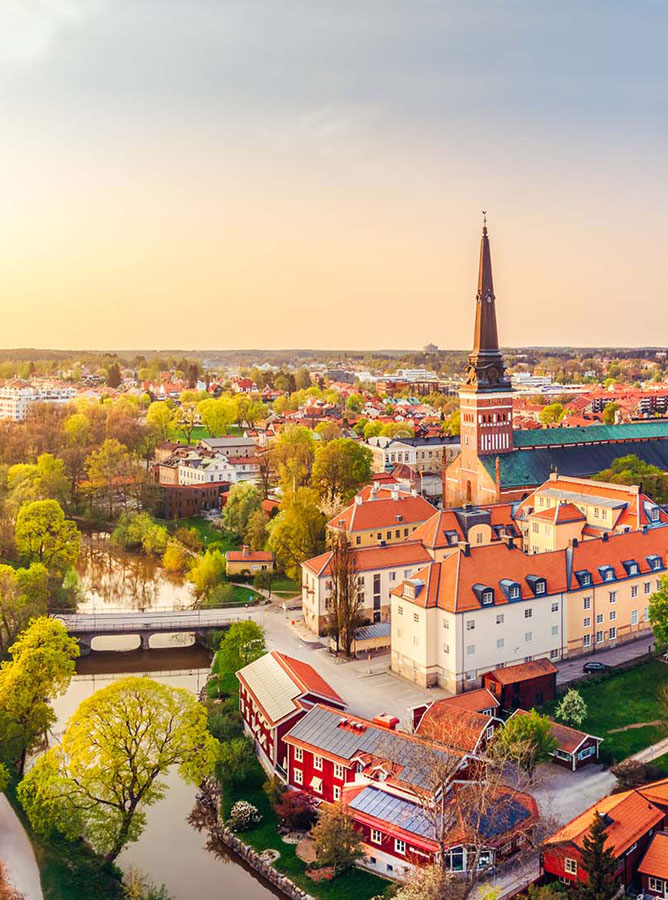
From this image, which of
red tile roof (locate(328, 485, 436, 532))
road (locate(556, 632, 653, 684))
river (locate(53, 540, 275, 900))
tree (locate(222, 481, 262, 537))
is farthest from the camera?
tree (locate(222, 481, 262, 537))

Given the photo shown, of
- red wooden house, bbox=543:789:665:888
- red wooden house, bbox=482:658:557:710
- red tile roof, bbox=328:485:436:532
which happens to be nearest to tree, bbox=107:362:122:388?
red tile roof, bbox=328:485:436:532

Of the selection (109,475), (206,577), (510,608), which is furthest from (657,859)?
(109,475)

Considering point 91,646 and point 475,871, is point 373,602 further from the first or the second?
point 475,871

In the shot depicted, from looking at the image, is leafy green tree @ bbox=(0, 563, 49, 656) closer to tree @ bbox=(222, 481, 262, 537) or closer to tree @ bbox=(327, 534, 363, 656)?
tree @ bbox=(327, 534, 363, 656)

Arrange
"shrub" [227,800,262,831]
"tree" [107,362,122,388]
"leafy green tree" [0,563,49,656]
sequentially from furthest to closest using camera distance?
"tree" [107,362,122,388] < "leafy green tree" [0,563,49,656] < "shrub" [227,800,262,831]

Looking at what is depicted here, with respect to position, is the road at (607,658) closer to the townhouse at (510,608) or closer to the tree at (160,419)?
the townhouse at (510,608)
